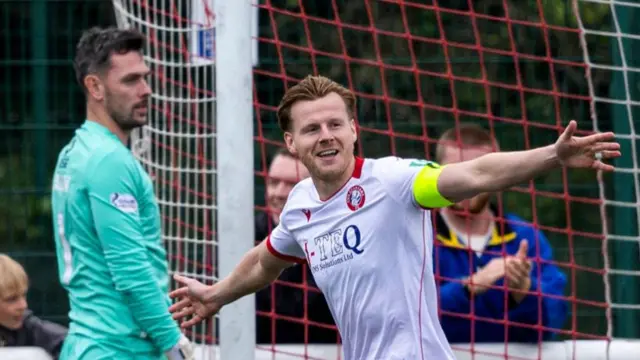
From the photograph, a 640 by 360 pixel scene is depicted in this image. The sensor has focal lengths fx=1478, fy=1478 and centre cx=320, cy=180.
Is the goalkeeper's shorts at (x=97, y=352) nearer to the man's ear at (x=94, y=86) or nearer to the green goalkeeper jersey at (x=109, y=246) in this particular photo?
the green goalkeeper jersey at (x=109, y=246)

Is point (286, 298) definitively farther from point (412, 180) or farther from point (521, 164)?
point (521, 164)

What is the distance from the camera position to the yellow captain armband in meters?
4.30

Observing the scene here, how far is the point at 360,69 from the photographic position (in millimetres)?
7285

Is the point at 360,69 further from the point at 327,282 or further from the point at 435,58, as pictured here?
the point at 327,282

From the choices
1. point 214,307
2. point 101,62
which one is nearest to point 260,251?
point 214,307

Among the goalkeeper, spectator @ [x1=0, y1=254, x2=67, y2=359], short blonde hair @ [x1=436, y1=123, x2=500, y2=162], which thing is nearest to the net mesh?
short blonde hair @ [x1=436, y1=123, x2=500, y2=162]

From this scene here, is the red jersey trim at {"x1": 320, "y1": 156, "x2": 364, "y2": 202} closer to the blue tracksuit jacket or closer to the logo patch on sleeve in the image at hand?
the logo patch on sleeve

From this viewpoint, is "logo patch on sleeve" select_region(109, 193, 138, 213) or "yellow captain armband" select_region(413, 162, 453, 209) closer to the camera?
"yellow captain armband" select_region(413, 162, 453, 209)

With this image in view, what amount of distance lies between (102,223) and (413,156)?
84.5 inches

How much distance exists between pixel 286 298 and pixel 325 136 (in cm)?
199

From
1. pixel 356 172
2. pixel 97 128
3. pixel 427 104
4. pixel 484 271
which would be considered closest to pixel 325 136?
pixel 356 172

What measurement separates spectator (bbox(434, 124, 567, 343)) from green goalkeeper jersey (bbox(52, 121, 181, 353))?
1226 mm

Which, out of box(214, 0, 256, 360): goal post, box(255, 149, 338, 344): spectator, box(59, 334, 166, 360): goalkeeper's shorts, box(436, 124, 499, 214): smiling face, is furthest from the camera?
box(255, 149, 338, 344): spectator

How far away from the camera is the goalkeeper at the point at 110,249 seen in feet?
17.7
